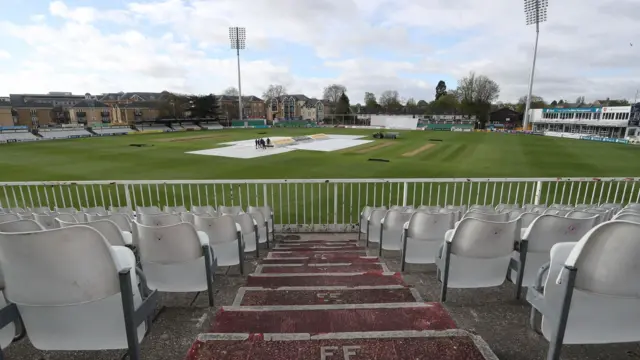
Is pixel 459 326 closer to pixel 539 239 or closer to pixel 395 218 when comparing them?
pixel 539 239

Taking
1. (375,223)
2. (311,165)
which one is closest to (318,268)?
(375,223)

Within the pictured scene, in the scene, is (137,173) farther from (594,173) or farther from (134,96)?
(134,96)

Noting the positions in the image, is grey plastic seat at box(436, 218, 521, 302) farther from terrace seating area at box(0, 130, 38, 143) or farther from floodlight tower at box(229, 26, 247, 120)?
floodlight tower at box(229, 26, 247, 120)

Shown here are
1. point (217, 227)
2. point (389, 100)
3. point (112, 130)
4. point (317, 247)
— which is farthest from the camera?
point (389, 100)

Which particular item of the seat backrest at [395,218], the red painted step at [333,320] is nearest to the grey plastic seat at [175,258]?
the red painted step at [333,320]

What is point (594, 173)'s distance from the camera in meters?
18.7

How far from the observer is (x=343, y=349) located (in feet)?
6.23

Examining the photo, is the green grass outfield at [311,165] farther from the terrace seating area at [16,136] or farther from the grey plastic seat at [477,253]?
the terrace seating area at [16,136]

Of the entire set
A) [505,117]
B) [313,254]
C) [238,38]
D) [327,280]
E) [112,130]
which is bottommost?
[313,254]

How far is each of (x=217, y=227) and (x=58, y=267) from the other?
202 cm

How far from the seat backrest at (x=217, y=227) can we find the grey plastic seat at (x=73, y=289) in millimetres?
1630

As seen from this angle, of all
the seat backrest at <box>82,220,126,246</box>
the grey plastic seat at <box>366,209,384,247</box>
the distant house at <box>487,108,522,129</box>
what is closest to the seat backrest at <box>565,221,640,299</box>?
the seat backrest at <box>82,220,126,246</box>

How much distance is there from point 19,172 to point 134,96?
298ft

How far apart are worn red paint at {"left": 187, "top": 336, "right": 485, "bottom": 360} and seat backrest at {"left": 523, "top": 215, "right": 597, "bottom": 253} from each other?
1.38m
